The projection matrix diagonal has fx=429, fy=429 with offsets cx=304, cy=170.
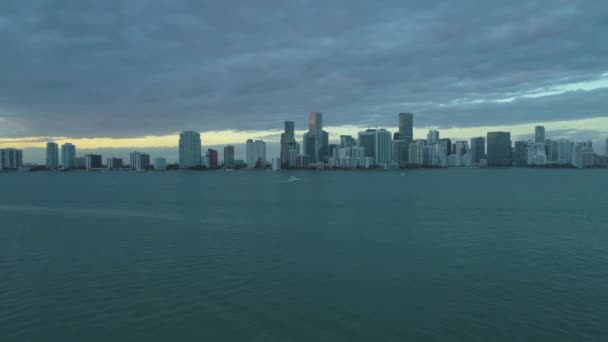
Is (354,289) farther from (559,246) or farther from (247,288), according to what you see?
(559,246)

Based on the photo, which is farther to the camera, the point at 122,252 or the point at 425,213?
the point at 425,213

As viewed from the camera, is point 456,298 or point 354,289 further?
point 354,289

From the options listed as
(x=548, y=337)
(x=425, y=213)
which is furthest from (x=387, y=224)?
(x=548, y=337)

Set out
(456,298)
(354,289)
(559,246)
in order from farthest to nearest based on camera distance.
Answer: (559,246) < (354,289) < (456,298)

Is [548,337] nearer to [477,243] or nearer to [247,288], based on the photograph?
[247,288]

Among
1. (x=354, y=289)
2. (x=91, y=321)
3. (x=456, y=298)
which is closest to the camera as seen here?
(x=91, y=321)

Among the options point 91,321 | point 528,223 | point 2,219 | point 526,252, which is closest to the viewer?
point 91,321

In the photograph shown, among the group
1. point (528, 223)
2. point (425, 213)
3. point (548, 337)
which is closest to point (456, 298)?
point (548, 337)

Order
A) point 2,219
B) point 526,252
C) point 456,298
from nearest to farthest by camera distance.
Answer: point 456,298, point 526,252, point 2,219
